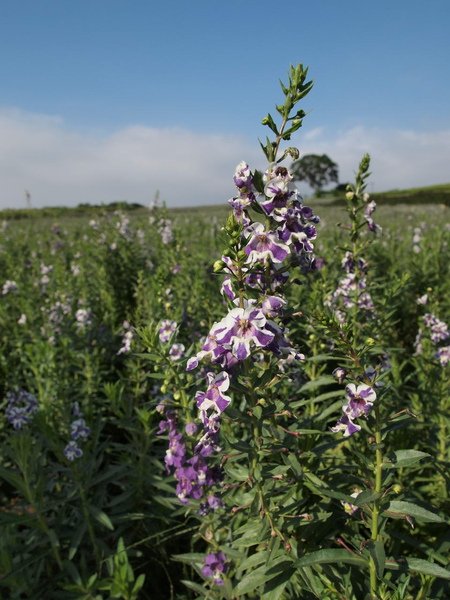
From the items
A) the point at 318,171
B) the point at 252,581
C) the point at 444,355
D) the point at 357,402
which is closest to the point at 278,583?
the point at 252,581

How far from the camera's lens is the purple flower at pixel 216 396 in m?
1.88

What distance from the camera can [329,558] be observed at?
6.20ft

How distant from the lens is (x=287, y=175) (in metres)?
1.98

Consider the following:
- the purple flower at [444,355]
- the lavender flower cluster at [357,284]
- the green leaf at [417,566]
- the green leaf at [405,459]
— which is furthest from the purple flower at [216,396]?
the purple flower at [444,355]

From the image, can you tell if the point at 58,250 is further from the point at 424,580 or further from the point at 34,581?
the point at 424,580

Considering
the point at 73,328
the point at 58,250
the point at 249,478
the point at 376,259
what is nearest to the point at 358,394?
the point at 249,478

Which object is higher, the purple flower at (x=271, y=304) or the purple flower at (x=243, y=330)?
the purple flower at (x=271, y=304)

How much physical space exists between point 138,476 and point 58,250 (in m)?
8.40

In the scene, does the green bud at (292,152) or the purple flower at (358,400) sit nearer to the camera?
the purple flower at (358,400)

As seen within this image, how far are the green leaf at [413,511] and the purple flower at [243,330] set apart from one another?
94 cm

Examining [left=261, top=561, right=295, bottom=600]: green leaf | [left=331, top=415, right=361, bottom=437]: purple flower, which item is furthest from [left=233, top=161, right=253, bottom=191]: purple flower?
[left=261, top=561, right=295, bottom=600]: green leaf

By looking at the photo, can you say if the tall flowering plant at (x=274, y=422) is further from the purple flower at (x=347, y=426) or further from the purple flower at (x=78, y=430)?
the purple flower at (x=78, y=430)

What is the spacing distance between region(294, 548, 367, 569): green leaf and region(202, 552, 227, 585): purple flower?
96 centimetres

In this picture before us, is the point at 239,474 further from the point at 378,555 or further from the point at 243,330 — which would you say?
the point at 243,330
